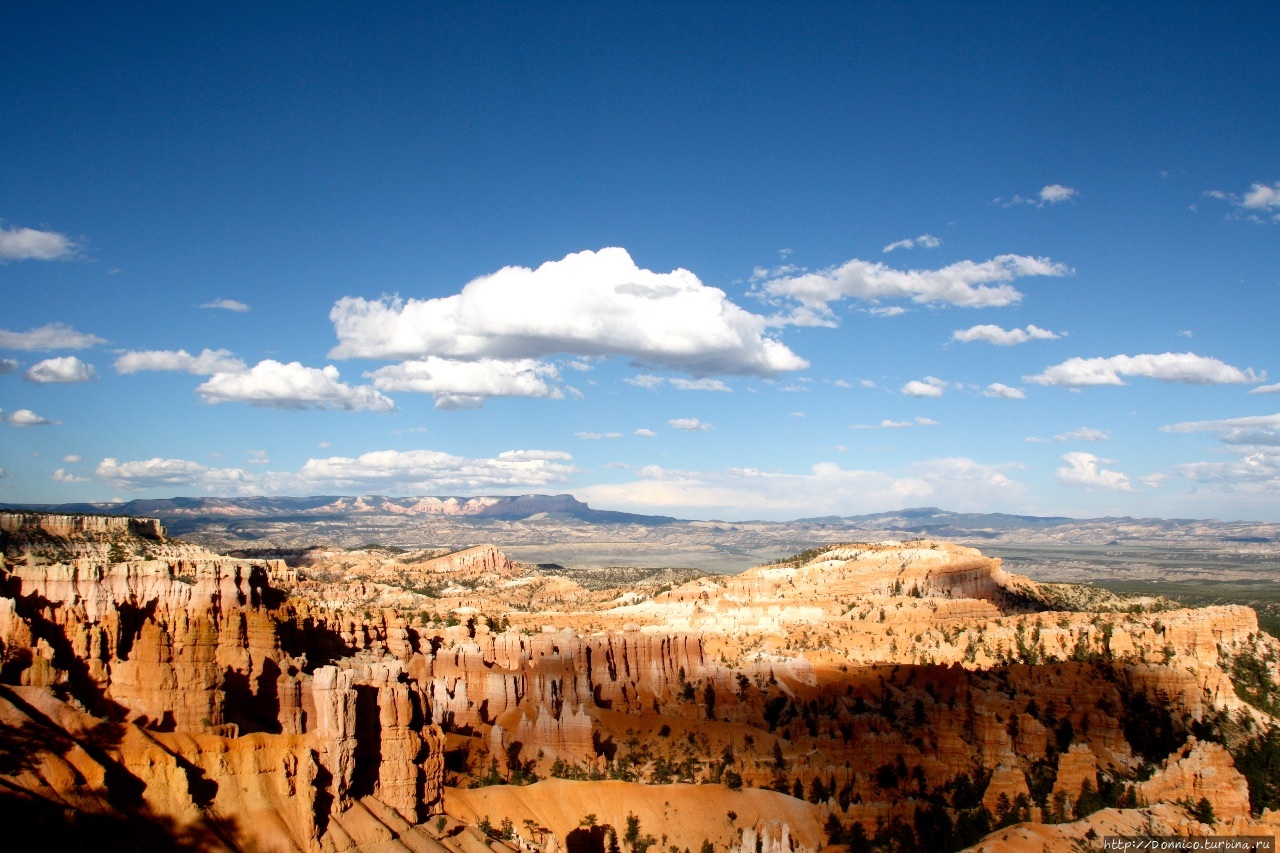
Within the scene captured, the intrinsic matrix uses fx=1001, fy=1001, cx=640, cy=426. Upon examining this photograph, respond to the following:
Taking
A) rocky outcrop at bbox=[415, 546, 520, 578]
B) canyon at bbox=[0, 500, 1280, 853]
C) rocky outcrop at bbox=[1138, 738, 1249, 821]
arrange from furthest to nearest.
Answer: rocky outcrop at bbox=[415, 546, 520, 578] → rocky outcrop at bbox=[1138, 738, 1249, 821] → canyon at bbox=[0, 500, 1280, 853]

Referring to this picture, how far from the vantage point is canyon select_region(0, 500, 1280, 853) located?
122ft

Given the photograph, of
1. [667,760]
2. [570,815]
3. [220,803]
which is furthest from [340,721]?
[667,760]

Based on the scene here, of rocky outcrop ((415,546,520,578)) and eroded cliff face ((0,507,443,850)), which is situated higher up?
eroded cliff face ((0,507,443,850))

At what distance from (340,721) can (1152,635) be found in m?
78.5

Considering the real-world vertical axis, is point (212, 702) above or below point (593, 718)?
above

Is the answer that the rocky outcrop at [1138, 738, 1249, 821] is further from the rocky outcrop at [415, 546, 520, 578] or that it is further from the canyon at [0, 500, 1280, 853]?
the rocky outcrop at [415, 546, 520, 578]

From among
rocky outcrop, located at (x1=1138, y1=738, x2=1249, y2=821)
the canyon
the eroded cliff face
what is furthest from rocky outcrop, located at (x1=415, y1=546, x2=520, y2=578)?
rocky outcrop, located at (x1=1138, y1=738, x2=1249, y2=821)

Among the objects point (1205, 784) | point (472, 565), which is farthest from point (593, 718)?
point (472, 565)

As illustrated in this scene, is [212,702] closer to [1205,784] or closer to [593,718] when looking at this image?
[593,718]

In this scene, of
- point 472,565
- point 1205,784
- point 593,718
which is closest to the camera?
point 1205,784

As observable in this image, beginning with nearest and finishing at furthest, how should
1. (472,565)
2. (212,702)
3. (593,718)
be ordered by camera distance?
1. (212,702)
2. (593,718)
3. (472,565)

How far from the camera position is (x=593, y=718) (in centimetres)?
7031

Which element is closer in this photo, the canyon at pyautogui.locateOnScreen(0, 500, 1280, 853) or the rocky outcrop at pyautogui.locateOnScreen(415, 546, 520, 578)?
the canyon at pyautogui.locateOnScreen(0, 500, 1280, 853)

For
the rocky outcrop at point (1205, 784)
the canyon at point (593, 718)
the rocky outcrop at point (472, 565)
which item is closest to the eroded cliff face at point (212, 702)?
the canyon at point (593, 718)
